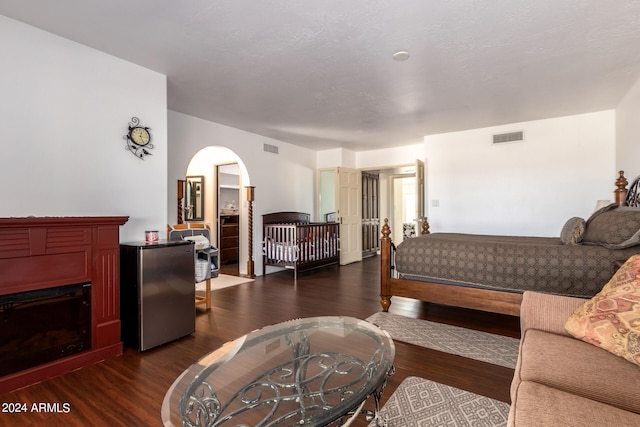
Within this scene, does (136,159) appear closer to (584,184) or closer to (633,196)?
(633,196)

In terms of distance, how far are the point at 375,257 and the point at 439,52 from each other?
18.9ft

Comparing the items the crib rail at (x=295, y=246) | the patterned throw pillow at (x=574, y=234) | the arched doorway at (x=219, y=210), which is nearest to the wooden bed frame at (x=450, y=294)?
the patterned throw pillow at (x=574, y=234)

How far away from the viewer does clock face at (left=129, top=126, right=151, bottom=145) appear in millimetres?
2838

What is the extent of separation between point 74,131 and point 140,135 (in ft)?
1.66

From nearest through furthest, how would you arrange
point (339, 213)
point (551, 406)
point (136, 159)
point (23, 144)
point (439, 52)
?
point (551, 406) < point (23, 144) < point (439, 52) < point (136, 159) < point (339, 213)

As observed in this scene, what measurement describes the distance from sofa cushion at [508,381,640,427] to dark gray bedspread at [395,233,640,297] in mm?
1843

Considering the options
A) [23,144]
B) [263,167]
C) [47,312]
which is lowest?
[47,312]

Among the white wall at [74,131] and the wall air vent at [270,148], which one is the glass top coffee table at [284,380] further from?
the wall air vent at [270,148]

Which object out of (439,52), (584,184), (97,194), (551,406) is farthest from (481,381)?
(584,184)

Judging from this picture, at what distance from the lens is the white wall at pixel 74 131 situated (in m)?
2.21

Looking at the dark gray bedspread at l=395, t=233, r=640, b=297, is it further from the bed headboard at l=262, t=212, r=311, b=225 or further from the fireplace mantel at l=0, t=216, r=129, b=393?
the bed headboard at l=262, t=212, r=311, b=225

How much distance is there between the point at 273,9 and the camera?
6.76 feet

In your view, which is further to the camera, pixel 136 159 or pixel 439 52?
pixel 136 159

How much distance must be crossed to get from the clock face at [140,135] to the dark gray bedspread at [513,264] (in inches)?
110
